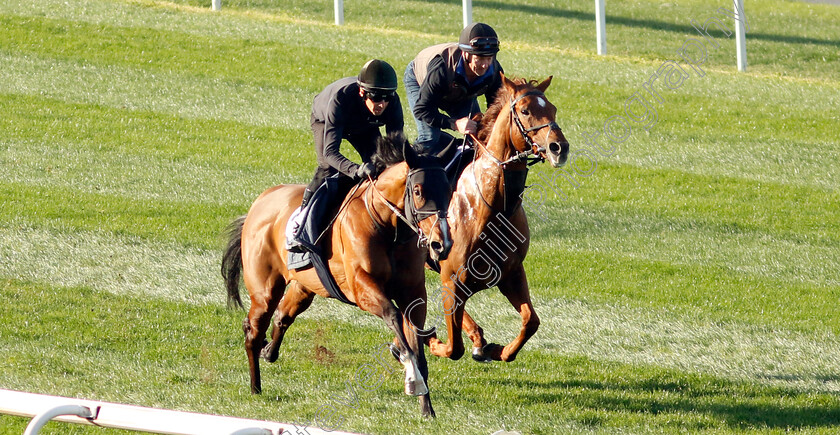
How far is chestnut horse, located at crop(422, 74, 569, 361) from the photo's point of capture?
259 inches

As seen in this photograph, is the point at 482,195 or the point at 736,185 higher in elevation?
the point at 482,195

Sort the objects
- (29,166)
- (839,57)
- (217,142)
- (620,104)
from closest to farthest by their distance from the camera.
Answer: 1. (29,166)
2. (217,142)
3. (620,104)
4. (839,57)

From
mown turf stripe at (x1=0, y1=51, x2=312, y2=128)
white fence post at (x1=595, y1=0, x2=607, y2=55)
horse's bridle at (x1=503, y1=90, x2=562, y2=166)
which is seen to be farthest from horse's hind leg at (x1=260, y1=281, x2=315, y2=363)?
white fence post at (x1=595, y1=0, x2=607, y2=55)

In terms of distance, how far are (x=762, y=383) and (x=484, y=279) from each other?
7.59 feet

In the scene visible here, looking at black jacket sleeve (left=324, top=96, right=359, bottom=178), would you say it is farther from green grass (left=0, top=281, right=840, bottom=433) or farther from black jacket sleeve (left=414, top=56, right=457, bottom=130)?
green grass (left=0, top=281, right=840, bottom=433)

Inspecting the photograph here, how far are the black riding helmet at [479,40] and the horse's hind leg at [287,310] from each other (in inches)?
83.1

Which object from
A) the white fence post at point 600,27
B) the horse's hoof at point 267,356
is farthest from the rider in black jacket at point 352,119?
the white fence post at point 600,27

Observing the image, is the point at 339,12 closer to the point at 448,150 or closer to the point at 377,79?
the point at 448,150

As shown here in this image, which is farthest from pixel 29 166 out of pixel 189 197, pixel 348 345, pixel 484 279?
pixel 484 279

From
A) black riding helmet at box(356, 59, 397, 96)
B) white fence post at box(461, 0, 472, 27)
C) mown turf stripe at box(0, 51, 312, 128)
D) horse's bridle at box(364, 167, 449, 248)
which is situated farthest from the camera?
white fence post at box(461, 0, 472, 27)

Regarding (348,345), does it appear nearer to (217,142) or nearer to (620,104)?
(217,142)

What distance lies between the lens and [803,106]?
15.5 m

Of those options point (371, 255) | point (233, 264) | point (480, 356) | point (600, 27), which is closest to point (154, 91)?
point (600, 27)

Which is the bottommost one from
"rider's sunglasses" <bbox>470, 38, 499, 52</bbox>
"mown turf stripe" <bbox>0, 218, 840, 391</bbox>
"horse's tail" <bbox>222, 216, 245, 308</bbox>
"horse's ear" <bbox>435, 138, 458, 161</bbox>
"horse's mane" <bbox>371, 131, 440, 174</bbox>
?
"mown turf stripe" <bbox>0, 218, 840, 391</bbox>
